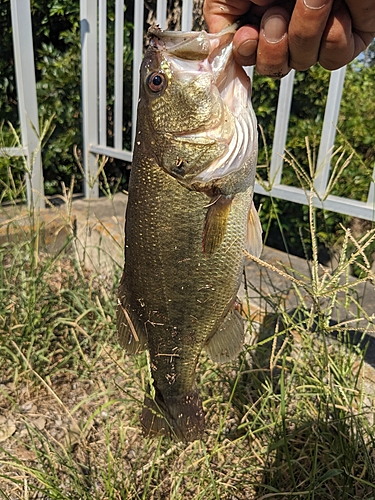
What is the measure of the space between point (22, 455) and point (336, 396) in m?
1.34

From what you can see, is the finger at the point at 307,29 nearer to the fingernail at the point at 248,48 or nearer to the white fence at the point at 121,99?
the fingernail at the point at 248,48

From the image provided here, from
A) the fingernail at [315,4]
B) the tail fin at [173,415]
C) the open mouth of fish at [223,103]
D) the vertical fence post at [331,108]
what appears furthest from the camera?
the vertical fence post at [331,108]

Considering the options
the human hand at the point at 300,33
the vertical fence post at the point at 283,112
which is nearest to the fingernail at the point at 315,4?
the human hand at the point at 300,33

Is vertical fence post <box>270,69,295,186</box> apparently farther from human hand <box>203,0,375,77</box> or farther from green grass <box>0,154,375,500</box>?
human hand <box>203,0,375,77</box>

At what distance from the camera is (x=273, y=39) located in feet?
4.22

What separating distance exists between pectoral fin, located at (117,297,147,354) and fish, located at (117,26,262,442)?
36 mm

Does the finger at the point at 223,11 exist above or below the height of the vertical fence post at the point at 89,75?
above

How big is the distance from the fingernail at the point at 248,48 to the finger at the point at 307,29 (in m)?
0.10

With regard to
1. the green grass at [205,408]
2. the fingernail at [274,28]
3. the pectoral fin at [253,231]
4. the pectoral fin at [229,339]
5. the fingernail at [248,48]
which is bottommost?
the green grass at [205,408]

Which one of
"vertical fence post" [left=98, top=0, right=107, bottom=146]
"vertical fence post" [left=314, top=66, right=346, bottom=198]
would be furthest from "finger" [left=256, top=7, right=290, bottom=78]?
"vertical fence post" [left=98, top=0, right=107, bottom=146]

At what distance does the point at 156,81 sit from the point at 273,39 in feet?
1.18

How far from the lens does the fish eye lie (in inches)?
54.4

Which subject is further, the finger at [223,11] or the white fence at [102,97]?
the white fence at [102,97]

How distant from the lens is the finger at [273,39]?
1.27 m
